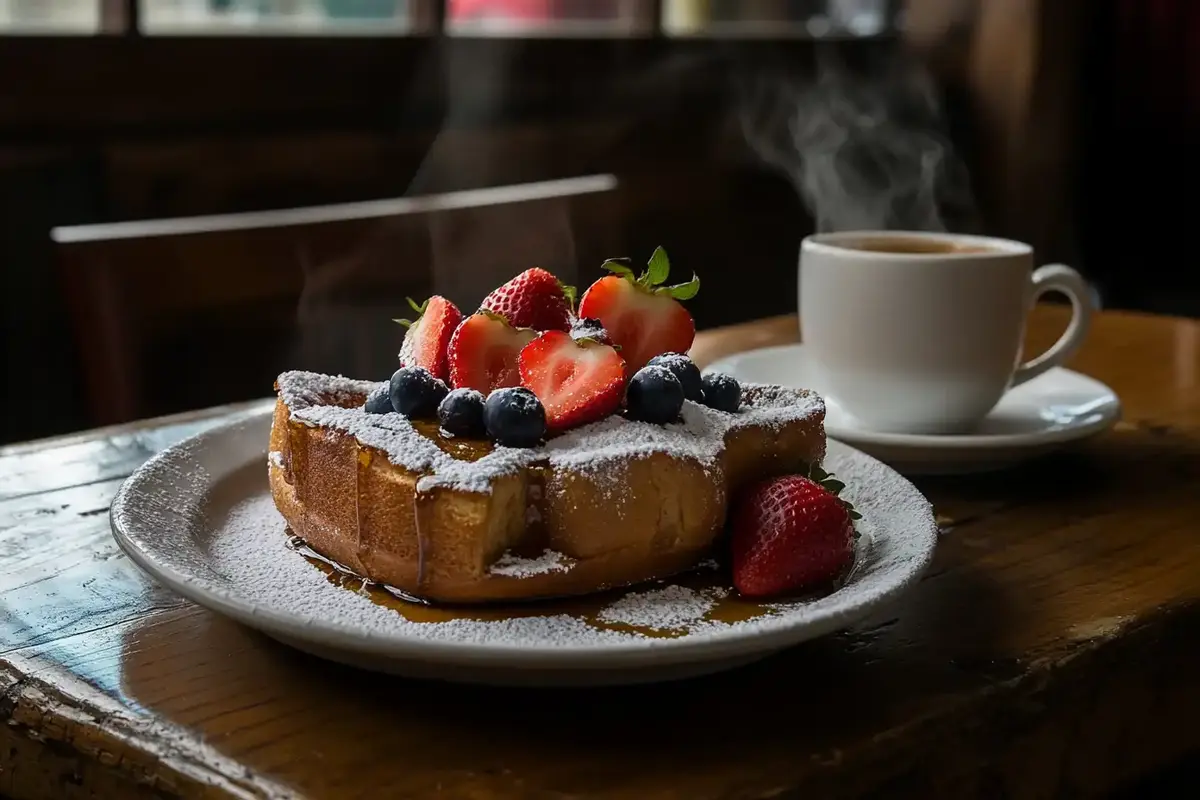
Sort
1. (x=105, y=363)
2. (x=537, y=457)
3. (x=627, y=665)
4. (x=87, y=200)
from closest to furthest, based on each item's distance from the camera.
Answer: (x=627, y=665) → (x=537, y=457) → (x=105, y=363) → (x=87, y=200)

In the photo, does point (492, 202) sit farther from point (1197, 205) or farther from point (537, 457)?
point (1197, 205)

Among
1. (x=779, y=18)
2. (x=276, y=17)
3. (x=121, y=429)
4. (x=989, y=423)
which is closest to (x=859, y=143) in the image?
(x=779, y=18)

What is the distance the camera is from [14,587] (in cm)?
83

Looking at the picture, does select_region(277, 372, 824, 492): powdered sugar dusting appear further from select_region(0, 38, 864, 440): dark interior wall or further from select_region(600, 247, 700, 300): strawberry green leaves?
select_region(0, 38, 864, 440): dark interior wall

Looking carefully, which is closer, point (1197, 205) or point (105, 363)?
point (105, 363)

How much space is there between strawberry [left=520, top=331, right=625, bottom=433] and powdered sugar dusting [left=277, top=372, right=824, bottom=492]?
1 cm

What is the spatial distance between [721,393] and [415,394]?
21 centimetres

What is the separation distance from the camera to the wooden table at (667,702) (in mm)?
622

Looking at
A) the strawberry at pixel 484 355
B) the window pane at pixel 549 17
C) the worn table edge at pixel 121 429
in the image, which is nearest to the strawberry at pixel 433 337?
the strawberry at pixel 484 355

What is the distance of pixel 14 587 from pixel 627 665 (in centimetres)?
43

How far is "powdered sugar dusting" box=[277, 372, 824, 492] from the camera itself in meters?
0.77

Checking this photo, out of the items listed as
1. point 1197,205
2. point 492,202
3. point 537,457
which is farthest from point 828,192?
point 537,457

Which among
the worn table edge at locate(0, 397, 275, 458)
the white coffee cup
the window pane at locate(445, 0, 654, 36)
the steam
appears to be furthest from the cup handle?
the steam

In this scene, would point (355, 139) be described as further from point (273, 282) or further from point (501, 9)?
point (273, 282)
